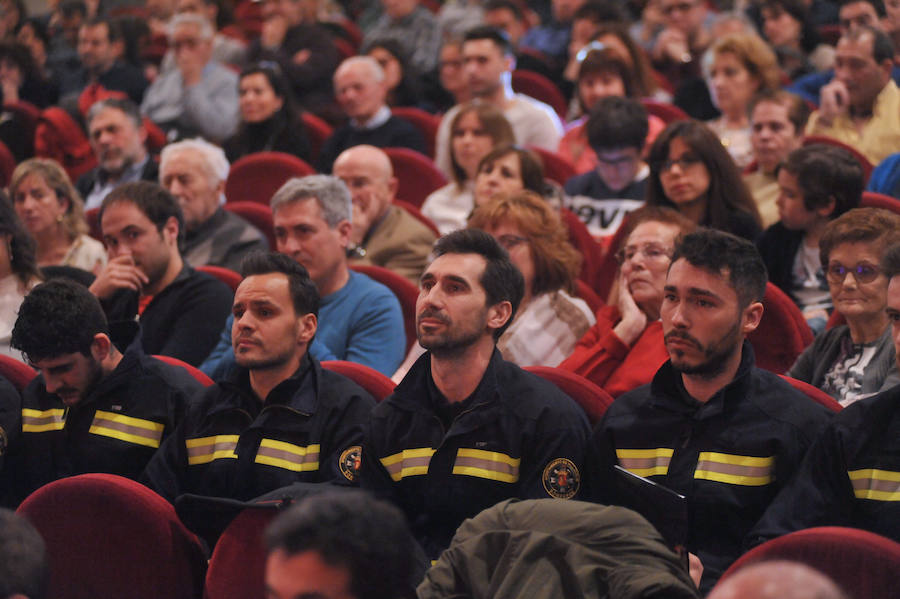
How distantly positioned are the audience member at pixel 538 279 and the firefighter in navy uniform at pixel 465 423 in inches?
19.1

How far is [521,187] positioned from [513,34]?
289 cm

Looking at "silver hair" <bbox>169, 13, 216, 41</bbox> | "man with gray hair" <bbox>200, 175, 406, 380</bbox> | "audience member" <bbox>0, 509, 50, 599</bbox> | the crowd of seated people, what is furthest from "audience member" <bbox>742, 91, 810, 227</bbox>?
"silver hair" <bbox>169, 13, 216, 41</bbox>

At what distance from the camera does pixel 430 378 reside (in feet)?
6.21

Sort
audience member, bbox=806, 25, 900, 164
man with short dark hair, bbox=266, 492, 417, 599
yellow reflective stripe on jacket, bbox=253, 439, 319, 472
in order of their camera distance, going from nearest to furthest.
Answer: man with short dark hair, bbox=266, 492, 417, 599 → yellow reflective stripe on jacket, bbox=253, 439, 319, 472 → audience member, bbox=806, 25, 900, 164

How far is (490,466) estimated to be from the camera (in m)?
1.79

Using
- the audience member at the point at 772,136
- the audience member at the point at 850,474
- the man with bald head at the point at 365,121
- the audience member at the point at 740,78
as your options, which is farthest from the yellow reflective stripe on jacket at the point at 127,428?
the audience member at the point at 740,78

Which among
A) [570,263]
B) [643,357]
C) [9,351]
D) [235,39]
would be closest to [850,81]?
[570,263]

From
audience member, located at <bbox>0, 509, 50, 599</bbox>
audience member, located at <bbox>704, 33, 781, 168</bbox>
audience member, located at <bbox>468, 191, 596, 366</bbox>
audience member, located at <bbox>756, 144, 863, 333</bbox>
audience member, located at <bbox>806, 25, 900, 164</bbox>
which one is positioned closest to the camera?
audience member, located at <bbox>0, 509, 50, 599</bbox>

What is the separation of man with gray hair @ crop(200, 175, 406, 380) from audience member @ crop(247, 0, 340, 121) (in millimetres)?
2199

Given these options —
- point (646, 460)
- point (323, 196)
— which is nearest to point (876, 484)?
point (646, 460)

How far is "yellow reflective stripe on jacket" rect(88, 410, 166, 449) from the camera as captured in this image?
203 centimetres

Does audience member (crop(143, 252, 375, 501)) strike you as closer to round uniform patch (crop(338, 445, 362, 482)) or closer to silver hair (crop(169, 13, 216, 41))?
round uniform patch (crop(338, 445, 362, 482))

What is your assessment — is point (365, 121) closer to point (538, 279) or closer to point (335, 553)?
point (538, 279)

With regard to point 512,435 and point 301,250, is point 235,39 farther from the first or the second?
point 512,435
